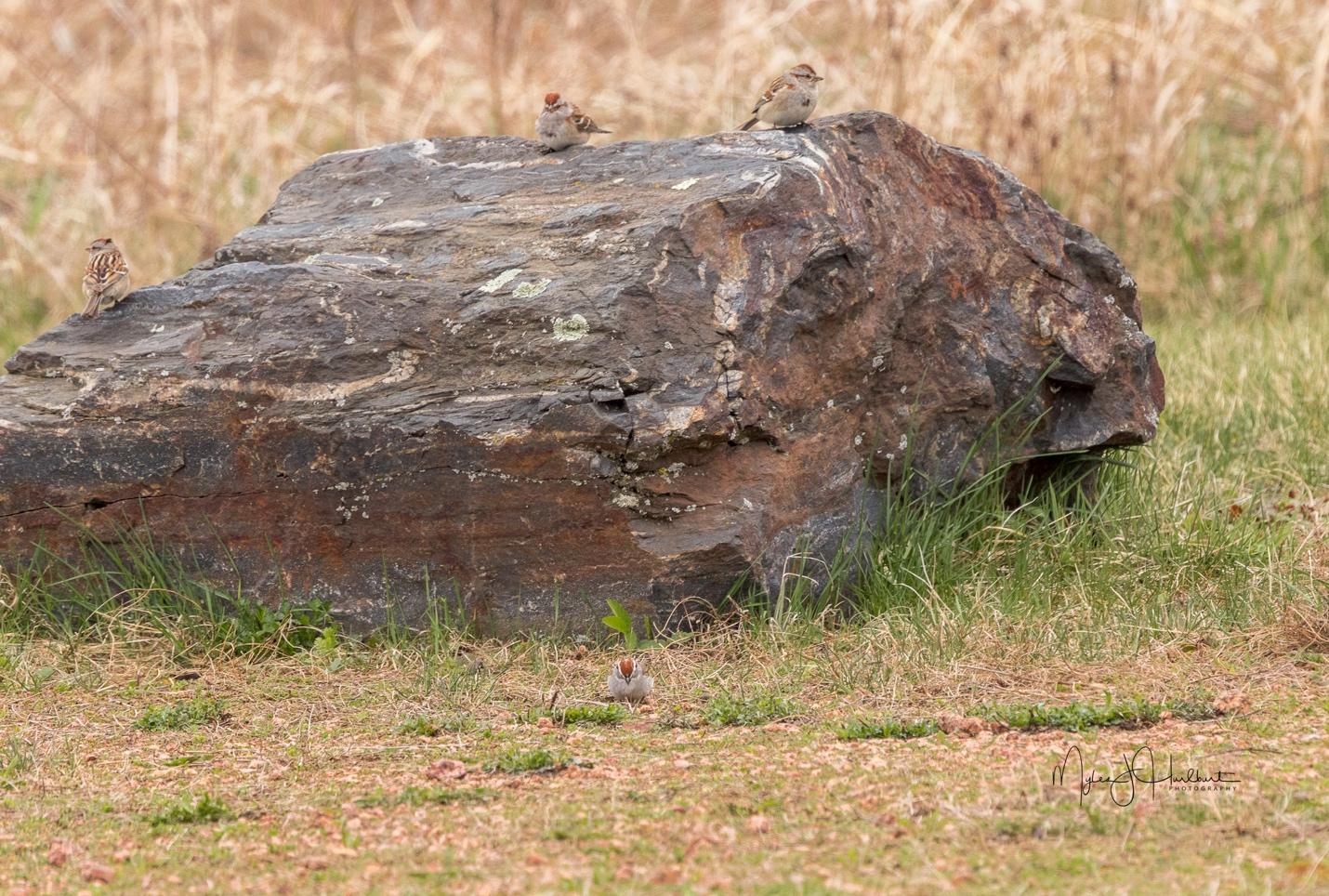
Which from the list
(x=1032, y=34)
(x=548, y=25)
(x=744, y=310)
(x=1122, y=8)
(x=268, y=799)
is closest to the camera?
(x=268, y=799)

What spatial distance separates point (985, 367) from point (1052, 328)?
1.21ft

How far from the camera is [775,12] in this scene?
12984 millimetres

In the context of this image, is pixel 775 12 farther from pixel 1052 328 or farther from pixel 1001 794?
pixel 1001 794

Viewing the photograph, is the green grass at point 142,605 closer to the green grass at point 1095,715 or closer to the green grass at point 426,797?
the green grass at point 426,797

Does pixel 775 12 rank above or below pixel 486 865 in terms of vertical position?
above

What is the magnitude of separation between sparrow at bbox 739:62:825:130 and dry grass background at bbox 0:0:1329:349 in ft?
13.4

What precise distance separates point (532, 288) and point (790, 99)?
1.50 m

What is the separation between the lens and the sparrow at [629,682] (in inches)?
197

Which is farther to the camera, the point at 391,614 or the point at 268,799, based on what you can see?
the point at 391,614

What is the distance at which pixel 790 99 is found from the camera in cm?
641

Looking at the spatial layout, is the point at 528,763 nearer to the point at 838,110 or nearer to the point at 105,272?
the point at 105,272

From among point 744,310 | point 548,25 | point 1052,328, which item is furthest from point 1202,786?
point 548,25

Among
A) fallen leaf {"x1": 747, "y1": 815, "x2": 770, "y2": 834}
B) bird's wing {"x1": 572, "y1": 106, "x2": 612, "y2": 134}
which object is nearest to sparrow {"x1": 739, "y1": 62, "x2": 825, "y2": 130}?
bird's wing {"x1": 572, "y1": 106, "x2": 612, "y2": 134}

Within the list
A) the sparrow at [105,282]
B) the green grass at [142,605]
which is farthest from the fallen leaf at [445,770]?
the sparrow at [105,282]
